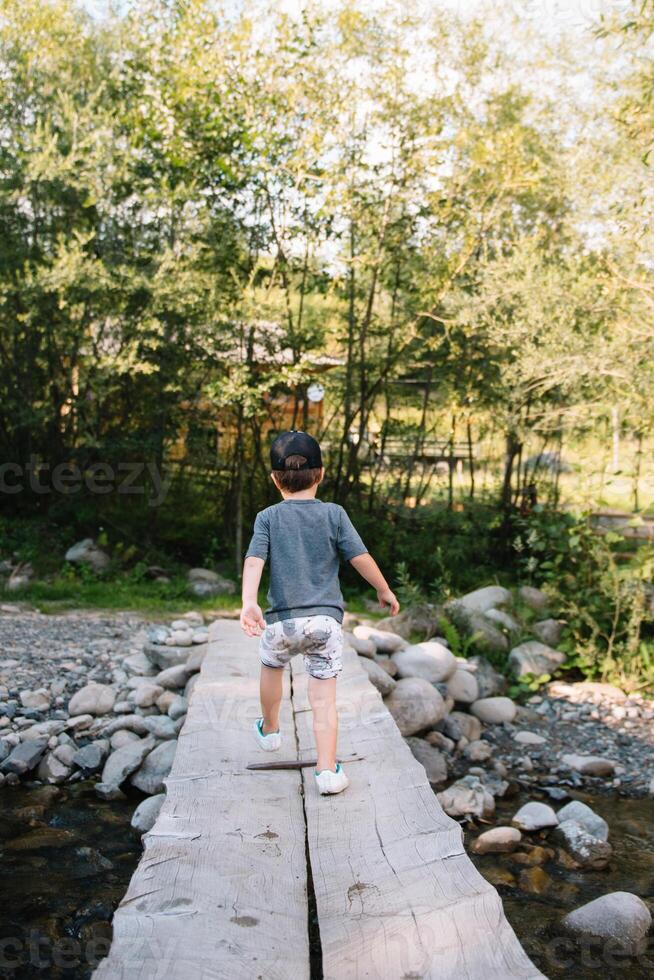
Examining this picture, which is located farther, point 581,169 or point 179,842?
point 581,169

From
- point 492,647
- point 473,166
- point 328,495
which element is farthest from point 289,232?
point 492,647

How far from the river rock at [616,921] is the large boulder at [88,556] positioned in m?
6.71

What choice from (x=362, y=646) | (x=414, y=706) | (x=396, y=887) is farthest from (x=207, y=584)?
(x=396, y=887)

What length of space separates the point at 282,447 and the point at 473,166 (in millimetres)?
5925

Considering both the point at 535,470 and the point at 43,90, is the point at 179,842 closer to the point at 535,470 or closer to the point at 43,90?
the point at 535,470

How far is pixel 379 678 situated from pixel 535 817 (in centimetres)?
138

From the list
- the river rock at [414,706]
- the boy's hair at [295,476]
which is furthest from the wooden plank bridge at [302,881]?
the river rock at [414,706]

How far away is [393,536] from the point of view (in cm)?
967

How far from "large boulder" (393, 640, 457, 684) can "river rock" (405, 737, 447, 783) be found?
0.71 m

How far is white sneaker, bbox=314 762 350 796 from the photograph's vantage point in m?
3.59

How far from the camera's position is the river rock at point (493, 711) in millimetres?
6727

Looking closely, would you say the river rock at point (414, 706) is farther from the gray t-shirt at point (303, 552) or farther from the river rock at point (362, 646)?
the gray t-shirt at point (303, 552)

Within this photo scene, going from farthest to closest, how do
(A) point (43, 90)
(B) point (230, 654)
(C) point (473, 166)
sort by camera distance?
(A) point (43, 90) → (C) point (473, 166) → (B) point (230, 654)

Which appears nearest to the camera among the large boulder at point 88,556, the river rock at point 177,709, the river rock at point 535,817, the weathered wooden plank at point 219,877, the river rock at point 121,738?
the weathered wooden plank at point 219,877
